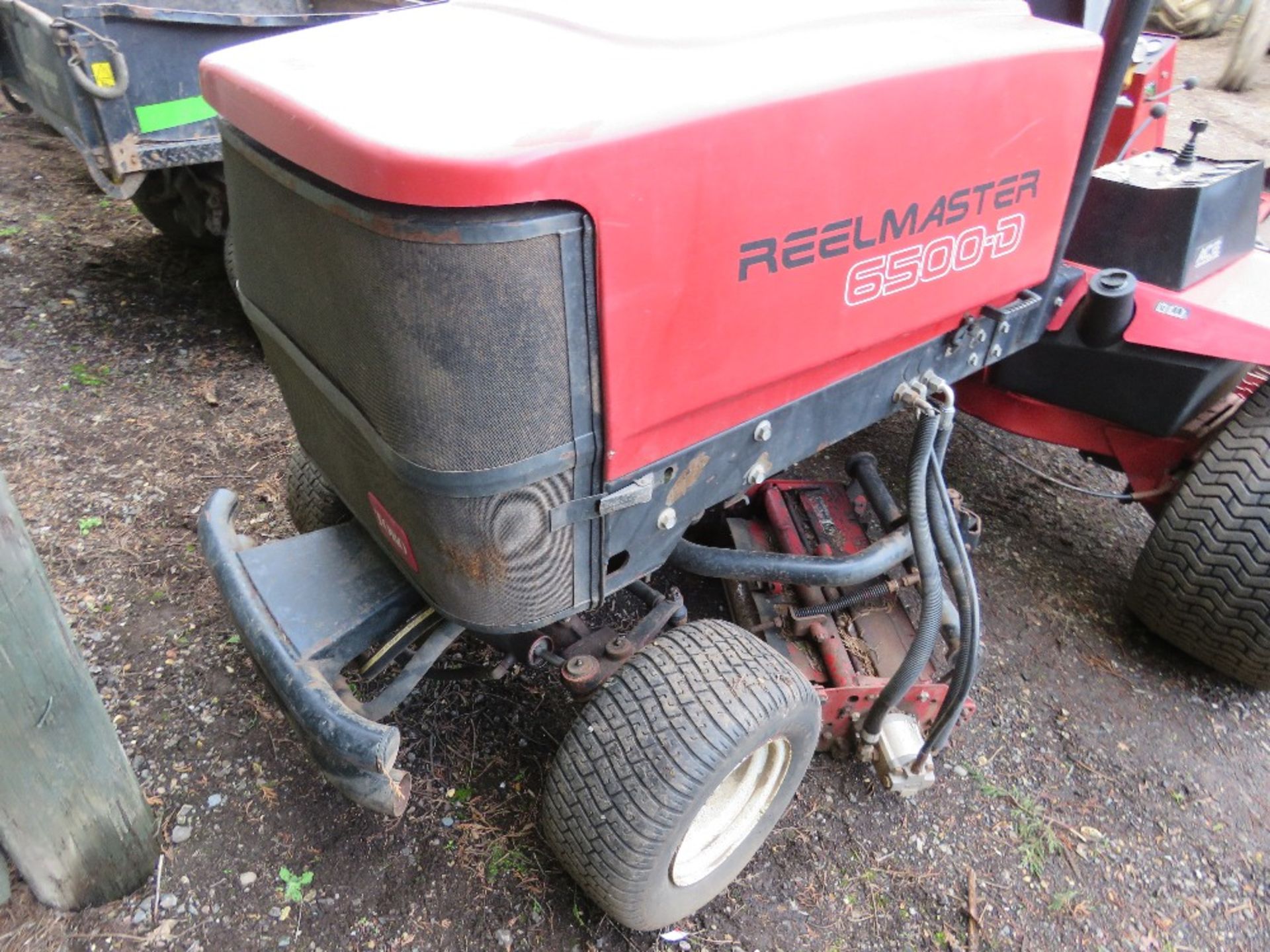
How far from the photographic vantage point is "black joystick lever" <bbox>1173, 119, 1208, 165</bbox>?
6.87 ft

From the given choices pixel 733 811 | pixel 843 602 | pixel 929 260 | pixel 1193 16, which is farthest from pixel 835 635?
pixel 1193 16

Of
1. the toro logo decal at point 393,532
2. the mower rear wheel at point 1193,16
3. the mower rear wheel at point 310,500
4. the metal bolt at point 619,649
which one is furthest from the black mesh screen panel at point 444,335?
the mower rear wheel at point 1193,16

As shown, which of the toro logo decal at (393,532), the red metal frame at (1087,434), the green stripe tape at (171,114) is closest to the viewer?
the toro logo decal at (393,532)

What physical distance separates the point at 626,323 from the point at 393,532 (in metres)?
0.55

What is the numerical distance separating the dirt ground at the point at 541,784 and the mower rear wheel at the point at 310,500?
419mm

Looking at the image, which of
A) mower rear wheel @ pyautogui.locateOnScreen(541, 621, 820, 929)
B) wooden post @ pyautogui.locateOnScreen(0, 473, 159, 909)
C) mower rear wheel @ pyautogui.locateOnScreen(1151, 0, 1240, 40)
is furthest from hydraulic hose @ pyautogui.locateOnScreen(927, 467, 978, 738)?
mower rear wheel @ pyautogui.locateOnScreen(1151, 0, 1240, 40)

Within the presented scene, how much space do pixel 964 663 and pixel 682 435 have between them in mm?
786

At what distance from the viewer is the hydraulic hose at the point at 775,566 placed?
1.74 m

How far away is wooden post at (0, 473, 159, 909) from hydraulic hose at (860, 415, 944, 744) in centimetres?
146

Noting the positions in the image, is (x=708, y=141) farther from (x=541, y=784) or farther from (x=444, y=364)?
(x=541, y=784)

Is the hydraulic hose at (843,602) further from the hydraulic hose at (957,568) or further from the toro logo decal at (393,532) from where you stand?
the toro logo decal at (393,532)

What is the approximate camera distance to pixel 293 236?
1283 millimetres

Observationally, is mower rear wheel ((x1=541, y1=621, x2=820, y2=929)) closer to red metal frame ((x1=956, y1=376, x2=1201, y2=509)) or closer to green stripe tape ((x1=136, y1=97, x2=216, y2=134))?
red metal frame ((x1=956, y1=376, x2=1201, y2=509))

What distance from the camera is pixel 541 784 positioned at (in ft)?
6.41
